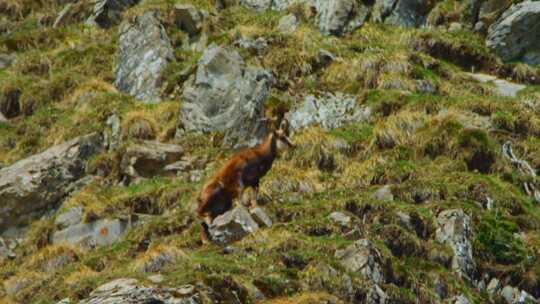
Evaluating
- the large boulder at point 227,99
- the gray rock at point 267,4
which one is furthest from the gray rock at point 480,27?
the large boulder at point 227,99

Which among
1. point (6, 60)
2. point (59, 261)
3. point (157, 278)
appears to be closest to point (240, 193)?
point (59, 261)

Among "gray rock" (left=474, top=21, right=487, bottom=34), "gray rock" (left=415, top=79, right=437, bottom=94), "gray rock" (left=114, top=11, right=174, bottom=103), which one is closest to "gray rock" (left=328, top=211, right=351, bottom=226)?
"gray rock" (left=415, top=79, right=437, bottom=94)

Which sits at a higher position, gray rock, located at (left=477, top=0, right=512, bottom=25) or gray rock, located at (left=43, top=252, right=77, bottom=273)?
gray rock, located at (left=477, top=0, right=512, bottom=25)

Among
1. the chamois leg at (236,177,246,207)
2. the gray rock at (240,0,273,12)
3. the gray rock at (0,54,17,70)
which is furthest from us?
the gray rock at (0,54,17,70)

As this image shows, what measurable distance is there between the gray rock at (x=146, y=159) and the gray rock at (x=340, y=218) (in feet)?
17.0

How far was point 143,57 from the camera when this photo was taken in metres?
24.4

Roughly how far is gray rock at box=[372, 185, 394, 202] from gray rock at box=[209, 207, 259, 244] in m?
2.47

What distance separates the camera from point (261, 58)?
74.7 ft

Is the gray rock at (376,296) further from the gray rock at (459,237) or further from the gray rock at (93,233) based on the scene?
the gray rock at (93,233)

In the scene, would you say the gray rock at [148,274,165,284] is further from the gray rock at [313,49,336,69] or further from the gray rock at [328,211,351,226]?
the gray rock at [313,49,336,69]

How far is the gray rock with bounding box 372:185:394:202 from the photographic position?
16812 millimetres

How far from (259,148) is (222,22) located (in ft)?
30.1

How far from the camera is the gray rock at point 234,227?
15.4 meters

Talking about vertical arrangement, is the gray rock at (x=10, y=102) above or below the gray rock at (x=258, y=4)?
below
